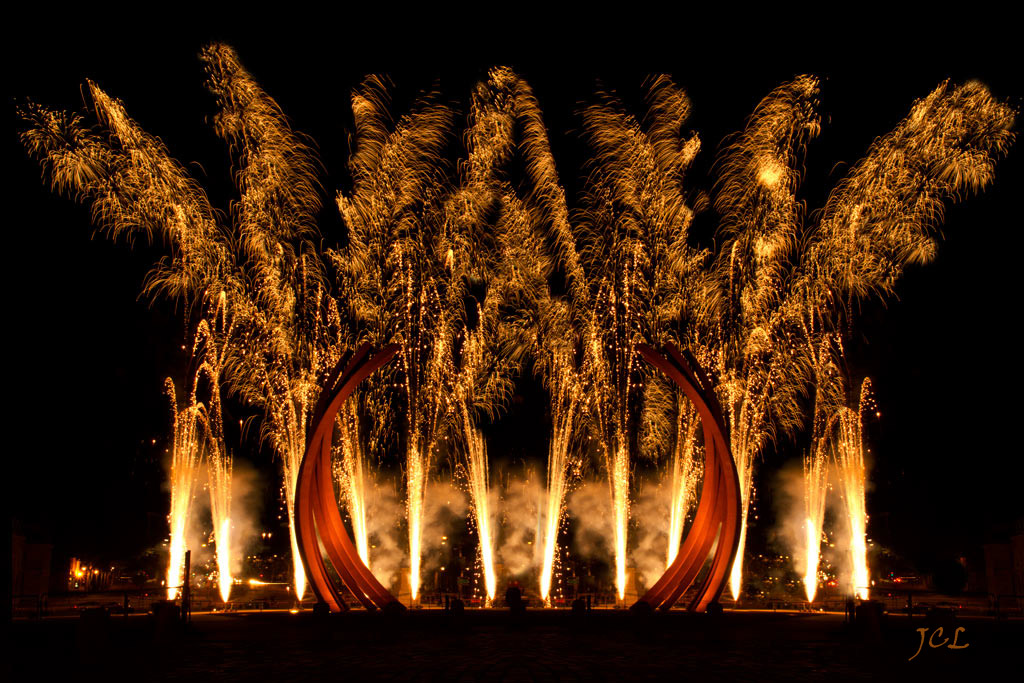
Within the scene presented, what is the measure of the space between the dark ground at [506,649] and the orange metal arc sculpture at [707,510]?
3.69ft

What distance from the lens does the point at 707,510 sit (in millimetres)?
20359

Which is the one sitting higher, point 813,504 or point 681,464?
point 681,464

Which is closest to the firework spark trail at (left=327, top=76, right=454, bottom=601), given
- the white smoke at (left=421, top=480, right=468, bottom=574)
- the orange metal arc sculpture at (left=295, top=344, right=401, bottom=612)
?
the orange metal arc sculpture at (left=295, top=344, right=401, bottom=612)

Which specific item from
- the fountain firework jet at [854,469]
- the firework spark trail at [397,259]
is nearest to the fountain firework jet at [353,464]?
the firework spark trail at [397,259]

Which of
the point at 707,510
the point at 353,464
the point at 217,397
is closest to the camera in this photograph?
the point at 707,510

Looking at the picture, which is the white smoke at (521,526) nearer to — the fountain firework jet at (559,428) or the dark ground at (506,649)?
the fountain firework jet at (559,428)

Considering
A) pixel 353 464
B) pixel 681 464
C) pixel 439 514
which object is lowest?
pixel 439 514

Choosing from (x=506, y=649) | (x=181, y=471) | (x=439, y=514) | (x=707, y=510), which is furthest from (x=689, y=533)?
(x=439, y=514)

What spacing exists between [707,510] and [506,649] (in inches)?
323

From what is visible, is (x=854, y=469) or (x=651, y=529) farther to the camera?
(x=651, y=529)

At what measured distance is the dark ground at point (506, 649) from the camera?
1095cm

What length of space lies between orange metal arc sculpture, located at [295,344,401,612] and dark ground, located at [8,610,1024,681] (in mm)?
1192


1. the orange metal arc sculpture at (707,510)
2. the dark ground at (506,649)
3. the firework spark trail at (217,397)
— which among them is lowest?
the dark ground at (506,649)

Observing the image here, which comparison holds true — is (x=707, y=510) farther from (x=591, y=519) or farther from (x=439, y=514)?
(x=439, y=514)
